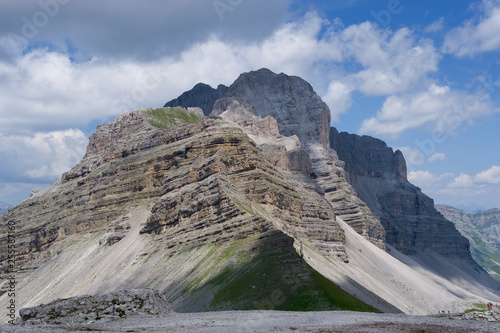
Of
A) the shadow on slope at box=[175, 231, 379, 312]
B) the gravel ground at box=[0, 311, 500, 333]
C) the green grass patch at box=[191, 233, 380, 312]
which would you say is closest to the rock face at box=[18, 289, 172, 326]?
the gravel ground at box=[0, 311, 500, 333]

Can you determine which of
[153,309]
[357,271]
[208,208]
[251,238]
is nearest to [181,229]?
[208,208]

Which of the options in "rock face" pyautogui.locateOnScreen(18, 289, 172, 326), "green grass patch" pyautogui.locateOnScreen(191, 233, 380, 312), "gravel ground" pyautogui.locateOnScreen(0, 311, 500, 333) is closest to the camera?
"gravel ground" pyautogui.locateOnScreen(0, 311, 500, 333)

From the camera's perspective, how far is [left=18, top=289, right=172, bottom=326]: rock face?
53188 mm

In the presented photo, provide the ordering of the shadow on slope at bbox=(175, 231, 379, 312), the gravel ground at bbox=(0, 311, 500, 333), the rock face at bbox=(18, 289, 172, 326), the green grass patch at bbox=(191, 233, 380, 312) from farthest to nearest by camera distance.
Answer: the shadow on slope at bbox=(175, 231, 379, 312) < the green grass patch at bbox=(191, 233, 380, 312) < the rock face at bbox=(18, 289, 172, 326) < the gravel ground at bbox=(0, 311, 500, 333)

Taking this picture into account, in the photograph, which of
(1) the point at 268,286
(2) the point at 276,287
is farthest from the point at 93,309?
(1) the point at 268,286

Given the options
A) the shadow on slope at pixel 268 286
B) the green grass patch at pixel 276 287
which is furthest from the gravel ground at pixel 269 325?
the shadow on slope at pixel 268 286

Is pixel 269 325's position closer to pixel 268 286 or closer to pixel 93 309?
pixel 93 309

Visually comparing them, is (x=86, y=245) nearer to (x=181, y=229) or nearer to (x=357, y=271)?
(x=181, y=229)

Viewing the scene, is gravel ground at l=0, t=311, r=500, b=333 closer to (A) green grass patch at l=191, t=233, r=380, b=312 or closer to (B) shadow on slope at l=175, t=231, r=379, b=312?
(A) green grass patch at l=191, t=233, r=380, b=312

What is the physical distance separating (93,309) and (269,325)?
18.3m

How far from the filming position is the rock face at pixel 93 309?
53.2 metres

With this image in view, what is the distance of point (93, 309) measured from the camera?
5538 centimetres

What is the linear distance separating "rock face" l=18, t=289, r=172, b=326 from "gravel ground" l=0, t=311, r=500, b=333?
2006mm

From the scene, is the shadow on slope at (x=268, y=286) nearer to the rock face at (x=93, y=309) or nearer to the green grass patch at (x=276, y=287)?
the green grass patch at (x=276, y=287)
